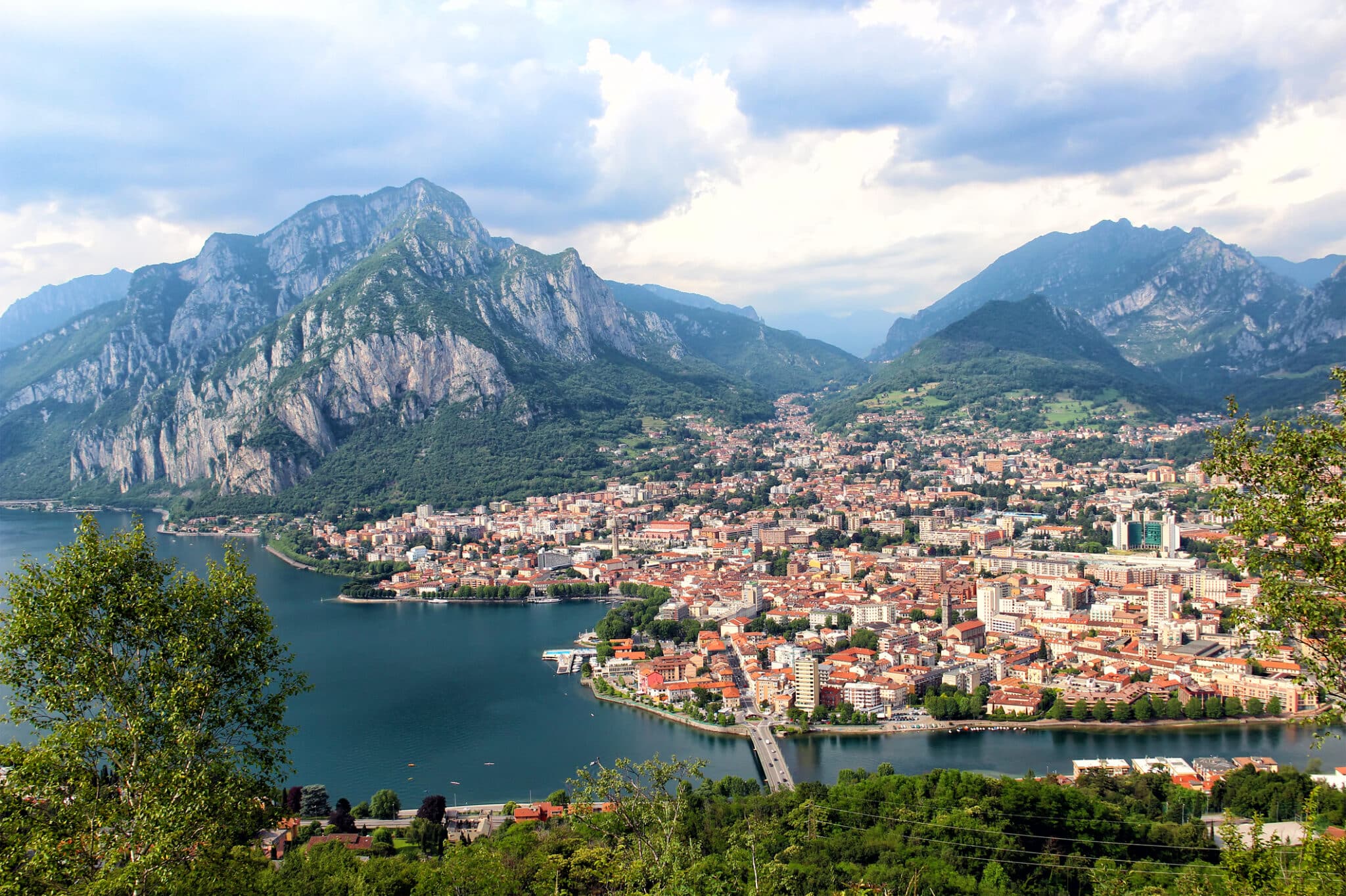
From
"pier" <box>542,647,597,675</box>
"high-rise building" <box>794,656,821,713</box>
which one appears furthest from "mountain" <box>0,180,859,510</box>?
"high-rise building" <box>794,656,821,713</box>

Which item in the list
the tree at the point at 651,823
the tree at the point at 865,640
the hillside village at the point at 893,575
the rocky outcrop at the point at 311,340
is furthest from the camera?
the rocky outcrop at the point at 311,340

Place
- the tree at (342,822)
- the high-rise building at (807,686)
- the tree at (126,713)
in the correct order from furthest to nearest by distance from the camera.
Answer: the high-rise building at (807,686), the tree at (342,822), the tree at (126,713)

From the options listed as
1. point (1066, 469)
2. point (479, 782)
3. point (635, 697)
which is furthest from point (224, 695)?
point (1066, 469)

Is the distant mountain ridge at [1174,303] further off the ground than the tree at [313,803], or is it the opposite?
the distant mountain ridge at [1174,303]

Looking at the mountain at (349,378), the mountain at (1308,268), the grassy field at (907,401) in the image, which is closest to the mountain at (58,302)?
the mountain at (349,378)

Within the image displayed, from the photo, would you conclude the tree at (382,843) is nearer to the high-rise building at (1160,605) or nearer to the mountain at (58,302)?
the high-rise building at (1160,605)

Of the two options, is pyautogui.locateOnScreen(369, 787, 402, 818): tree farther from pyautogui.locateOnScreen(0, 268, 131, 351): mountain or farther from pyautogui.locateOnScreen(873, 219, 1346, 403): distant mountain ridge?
pyautogui.locateOnScreen(0, 268, 131, 351): mountain

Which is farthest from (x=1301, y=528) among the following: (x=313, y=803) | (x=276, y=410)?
(x=276, y=410)

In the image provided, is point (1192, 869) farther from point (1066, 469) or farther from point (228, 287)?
point (228, 287)
